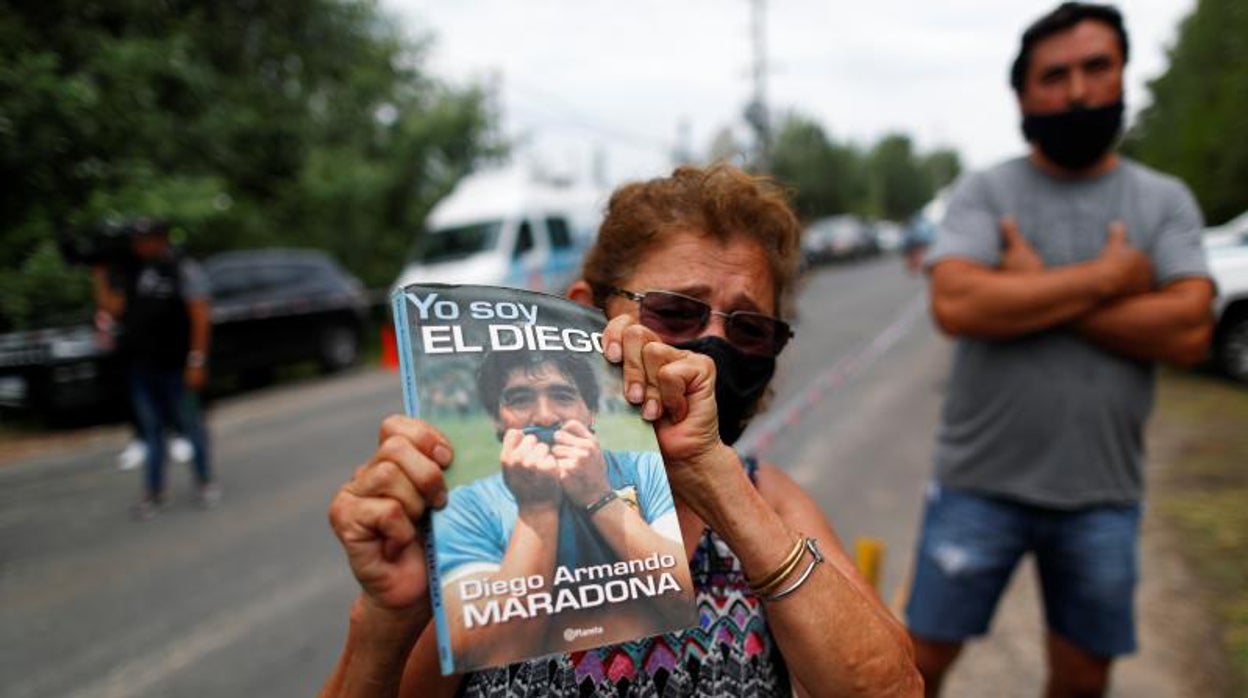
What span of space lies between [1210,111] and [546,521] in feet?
51.4

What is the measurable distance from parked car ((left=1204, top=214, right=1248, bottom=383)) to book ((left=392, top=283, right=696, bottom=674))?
9239mm

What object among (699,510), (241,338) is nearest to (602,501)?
(699,510)

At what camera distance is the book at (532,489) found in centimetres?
85

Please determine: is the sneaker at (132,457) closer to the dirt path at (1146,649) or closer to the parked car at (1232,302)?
the dirt path at (1146,649)

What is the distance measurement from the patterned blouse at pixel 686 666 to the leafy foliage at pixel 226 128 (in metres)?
8.64

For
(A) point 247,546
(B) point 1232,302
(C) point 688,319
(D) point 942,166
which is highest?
(D) point 942,166

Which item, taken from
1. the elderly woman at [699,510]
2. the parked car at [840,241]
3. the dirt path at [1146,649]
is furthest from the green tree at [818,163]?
the elderly woman at [699,510]

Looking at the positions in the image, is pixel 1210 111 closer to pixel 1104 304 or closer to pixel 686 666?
pixel 1104 304

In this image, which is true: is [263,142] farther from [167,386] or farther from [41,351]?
[167,386]

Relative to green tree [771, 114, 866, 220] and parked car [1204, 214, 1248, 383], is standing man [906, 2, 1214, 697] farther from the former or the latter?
green tree [771, 114, 866, 220]

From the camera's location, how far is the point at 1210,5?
46.1 feet

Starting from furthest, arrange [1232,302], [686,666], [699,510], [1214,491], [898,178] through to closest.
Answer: [898,178] < [1232,302] < [1214,491] < [686,666] < [699,510]

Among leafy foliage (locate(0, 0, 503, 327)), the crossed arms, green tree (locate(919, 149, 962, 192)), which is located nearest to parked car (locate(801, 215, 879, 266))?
leafy foliage (locate(0, 0, 503, 327))

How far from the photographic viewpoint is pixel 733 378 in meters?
1.41
